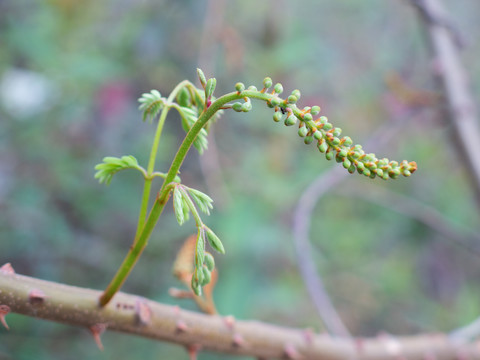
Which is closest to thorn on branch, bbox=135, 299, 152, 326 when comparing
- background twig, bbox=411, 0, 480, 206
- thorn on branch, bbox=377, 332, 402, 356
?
thorn on branch, bbox=377, 332, 402, 356

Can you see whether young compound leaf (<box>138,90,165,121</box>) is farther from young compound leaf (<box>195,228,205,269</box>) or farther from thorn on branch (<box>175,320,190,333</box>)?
thorn on branch (<box>175,320,190,333</box>)

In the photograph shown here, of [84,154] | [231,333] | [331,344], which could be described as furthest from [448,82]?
[84,154]

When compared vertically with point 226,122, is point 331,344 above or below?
below

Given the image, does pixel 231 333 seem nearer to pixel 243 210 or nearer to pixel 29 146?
pixel 243 210

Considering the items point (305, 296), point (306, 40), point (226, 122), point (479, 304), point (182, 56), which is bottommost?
point (305, 296)

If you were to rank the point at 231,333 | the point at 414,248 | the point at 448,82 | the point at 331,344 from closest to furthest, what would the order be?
the point at 231,333
the point at 331,344
the point at 448,82
the point at 414,248

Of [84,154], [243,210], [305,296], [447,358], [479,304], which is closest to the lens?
[447,358]
